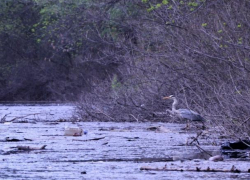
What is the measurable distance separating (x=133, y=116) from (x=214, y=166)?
33.5ft

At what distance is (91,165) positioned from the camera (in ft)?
26.5

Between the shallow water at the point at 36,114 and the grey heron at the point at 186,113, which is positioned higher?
the grey heron at the point at 186,113

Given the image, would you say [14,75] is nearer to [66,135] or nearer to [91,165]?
[66,135]

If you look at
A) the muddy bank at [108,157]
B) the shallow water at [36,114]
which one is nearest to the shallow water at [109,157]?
the muddy bank at [108,157]

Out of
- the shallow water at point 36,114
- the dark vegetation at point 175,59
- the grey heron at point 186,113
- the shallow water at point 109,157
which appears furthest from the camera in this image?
the shallow water at point 36,114

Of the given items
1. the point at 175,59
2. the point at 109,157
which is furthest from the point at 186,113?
the point at 109,157

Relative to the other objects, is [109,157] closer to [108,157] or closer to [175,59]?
[108,157]

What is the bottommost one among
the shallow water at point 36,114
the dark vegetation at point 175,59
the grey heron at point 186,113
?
the shallow water at point 36,114

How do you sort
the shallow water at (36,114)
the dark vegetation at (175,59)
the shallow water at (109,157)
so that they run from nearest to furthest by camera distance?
the shallow water at (109,157), the dark vegetation at (175,59), the shallow water at (36,114)

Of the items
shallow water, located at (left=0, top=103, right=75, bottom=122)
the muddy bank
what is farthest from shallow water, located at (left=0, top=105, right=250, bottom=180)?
shallow water, located at (left=0, top=103, right=75, bottom=122)

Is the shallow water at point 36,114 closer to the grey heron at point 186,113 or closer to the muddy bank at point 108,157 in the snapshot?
the grey heron at point 186,113

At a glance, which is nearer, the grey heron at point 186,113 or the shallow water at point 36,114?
the grey heron at point 186,113

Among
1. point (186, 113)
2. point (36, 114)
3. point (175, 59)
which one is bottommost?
point (36, 114)

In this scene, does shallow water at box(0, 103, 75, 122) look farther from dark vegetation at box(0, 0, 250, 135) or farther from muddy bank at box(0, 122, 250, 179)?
muddy bank at box(0, 122, 250, 179)
